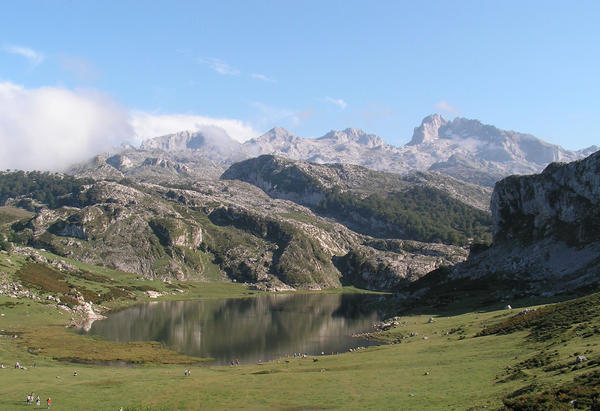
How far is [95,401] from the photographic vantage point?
53406 millimetres

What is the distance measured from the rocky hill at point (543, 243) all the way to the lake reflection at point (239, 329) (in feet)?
149

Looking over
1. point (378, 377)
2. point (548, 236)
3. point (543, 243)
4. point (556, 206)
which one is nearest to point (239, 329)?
point (378, 377)

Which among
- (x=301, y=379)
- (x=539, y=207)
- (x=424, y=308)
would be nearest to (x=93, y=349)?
(x=301, y=379)

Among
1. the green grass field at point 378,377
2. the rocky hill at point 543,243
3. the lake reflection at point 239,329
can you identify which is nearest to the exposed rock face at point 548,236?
the rocky hill at point 543,243

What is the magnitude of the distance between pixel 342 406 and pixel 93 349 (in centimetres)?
8175

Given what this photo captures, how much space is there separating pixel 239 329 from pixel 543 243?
371 ft

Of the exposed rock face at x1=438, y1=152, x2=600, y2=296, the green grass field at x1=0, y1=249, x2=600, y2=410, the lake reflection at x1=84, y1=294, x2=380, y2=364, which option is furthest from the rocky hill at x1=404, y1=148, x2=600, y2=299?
the green grass field at x1=0, y1=249, x2=600, y2=410

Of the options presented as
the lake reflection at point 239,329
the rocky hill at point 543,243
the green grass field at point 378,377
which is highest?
the rocky hill at point 543,243

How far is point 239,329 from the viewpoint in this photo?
146250 millimetres

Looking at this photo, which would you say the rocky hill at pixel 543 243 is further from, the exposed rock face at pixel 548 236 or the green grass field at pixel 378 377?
the green grass field at pixel 378 377

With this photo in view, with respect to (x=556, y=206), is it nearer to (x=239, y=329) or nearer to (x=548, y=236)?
(x=548, y=236)

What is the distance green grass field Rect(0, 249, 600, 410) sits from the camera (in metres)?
41.2

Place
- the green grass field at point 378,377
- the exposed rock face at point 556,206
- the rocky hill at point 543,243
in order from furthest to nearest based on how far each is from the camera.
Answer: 1. the exposed rock face at point 556,206
2. the rocky hill at point 543,243
3. the green grass field at point 378,377

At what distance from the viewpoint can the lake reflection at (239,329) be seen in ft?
374
